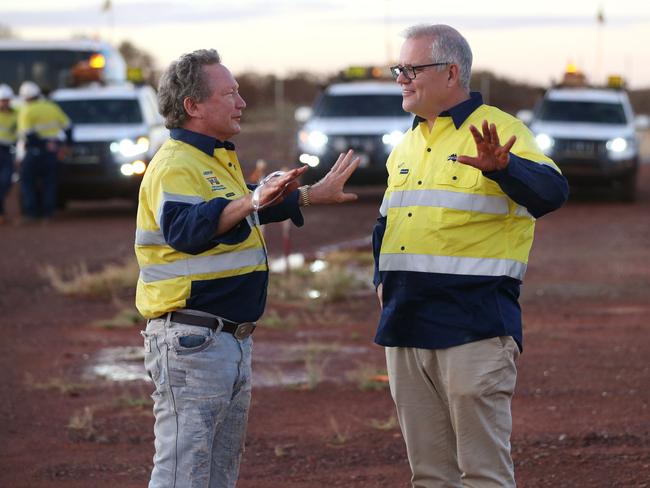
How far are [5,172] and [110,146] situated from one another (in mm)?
1600

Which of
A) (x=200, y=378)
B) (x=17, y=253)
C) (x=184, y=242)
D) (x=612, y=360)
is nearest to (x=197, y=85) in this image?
(x=184, y=242)

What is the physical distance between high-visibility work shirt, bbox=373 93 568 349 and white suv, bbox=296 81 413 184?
635 inches

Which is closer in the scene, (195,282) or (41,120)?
(195,282)

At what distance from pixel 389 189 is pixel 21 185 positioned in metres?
16.0

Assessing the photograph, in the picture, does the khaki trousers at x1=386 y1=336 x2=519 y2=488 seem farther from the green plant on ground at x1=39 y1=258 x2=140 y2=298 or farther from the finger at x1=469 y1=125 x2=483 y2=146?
the green plant on ground at x1=39 y1=258 x2=140 y2=298

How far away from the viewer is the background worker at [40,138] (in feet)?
63.9

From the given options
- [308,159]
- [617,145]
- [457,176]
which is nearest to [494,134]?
[457,176]

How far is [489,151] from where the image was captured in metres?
4.52

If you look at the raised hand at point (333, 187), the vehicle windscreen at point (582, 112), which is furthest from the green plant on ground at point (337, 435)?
the vehicle windscreen at point (582, 112)

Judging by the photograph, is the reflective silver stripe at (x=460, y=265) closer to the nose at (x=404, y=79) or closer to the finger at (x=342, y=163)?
the finger at (x=342, y=163)

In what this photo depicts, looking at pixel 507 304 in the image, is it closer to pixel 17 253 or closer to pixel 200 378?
pixel 200 378

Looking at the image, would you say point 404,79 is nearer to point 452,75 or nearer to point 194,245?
point 452,75

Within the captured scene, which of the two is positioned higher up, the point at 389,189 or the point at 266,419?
the point at 389,189

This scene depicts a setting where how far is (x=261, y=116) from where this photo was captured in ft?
187
